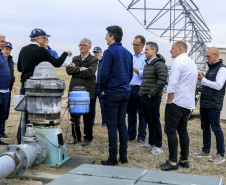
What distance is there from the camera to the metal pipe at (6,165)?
2858 mm

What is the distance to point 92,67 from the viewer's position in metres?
5.24

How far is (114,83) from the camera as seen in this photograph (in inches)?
169

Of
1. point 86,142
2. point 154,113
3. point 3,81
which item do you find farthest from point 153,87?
point 3,81

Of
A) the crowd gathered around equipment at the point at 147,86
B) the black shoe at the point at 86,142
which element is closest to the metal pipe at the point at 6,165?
the crowd gathered around equipment at the point at 147,86

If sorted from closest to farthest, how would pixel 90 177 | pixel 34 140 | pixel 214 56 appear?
pixel 90 177 → pixel 34 140 → pixel 214 56

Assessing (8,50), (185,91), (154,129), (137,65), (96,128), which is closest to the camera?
(185,91)

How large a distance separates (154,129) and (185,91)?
1.30 metres

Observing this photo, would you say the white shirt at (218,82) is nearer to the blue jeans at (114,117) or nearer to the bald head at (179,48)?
the bald head at (179,48)

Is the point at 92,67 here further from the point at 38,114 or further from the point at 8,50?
the point at 8,50

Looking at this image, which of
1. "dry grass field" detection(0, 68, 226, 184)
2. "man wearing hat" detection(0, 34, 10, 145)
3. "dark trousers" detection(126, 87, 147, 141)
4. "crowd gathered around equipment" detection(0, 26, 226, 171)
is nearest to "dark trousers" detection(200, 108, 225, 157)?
"crowd gathered around equipment" detection(0, 26, 226, 171)

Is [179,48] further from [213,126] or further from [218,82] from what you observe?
[213,126]

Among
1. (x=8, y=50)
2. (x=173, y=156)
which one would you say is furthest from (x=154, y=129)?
(x=8, y=50)

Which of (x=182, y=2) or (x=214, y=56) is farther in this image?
(x=182, y=2)

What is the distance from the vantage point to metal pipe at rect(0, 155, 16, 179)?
2.86 metres
